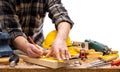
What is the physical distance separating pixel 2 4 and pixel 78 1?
0.96 meters

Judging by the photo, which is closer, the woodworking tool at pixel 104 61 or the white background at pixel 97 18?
the woodworking tool at pixel 104 61

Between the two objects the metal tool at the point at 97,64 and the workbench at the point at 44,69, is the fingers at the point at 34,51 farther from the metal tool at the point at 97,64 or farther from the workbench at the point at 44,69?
the metal tool at the point at 97,64

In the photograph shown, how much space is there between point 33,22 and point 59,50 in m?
0.43

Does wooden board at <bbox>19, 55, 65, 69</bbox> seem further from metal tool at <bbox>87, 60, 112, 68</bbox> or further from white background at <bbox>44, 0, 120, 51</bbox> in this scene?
white background at <bbox>44, 0, 120, 51</bbox>

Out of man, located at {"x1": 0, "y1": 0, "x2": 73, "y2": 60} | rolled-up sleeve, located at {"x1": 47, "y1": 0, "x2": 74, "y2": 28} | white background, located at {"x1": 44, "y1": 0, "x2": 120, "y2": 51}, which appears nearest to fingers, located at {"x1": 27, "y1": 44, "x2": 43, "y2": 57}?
man, located at {"x1": 0, "y1": 0, "x2": 73, "y2": 60}

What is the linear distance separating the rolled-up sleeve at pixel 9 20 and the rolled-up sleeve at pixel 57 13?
156 millimetres

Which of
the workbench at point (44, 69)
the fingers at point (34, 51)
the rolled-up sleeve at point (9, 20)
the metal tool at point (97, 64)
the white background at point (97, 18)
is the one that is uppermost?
the white background at point (97, 18)

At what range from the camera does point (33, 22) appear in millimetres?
1382

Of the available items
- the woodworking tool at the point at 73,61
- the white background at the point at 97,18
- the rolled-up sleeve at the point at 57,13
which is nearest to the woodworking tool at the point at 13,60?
the woodworking tool at the point at 73,61

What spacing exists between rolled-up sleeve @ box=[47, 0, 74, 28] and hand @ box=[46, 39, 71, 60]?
0.51 feet

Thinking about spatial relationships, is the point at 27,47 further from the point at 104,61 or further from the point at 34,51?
the point at 104,61

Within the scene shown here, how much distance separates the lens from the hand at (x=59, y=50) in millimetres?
932

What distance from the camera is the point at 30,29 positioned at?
140 centimetres

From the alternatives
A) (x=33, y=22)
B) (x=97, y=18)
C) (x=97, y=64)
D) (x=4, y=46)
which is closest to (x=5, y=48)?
(x=4, y=46)
